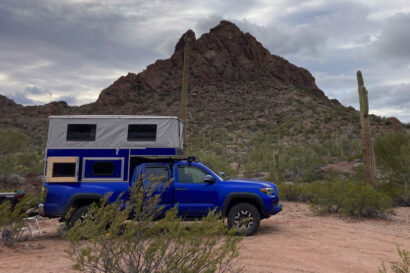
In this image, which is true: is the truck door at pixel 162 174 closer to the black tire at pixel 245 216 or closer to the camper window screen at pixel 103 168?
the camper window screen at pixel 103 168

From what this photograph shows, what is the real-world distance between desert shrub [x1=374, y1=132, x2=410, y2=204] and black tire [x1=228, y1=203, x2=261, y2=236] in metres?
8.79

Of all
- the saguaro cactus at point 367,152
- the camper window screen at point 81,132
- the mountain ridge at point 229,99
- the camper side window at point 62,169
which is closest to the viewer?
the camper side window at point 62,169

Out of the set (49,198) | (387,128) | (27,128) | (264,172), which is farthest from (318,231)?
(27,128)

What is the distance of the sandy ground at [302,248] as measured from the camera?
5.90 metres

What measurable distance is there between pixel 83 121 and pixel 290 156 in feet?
72.7

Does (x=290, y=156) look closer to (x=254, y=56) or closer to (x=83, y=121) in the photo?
(x=83, y=121)

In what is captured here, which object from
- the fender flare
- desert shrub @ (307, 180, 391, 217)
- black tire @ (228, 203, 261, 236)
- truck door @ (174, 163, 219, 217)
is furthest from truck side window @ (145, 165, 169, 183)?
desert shrub @ (307, 180, 391, 217)

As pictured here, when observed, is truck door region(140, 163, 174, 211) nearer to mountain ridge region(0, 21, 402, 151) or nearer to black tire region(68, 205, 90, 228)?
black tire region(68, 205, 90, 228)

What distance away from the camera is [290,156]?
28016 mm

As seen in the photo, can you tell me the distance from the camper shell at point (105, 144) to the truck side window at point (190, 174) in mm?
489

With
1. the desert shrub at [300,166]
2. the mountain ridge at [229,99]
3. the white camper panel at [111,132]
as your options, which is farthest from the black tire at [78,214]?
the mountain ridge at [229,99]

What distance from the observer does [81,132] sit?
858 cm

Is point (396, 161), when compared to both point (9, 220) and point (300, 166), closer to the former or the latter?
point (300, 166)

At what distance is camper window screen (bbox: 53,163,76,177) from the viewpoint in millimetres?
8125
